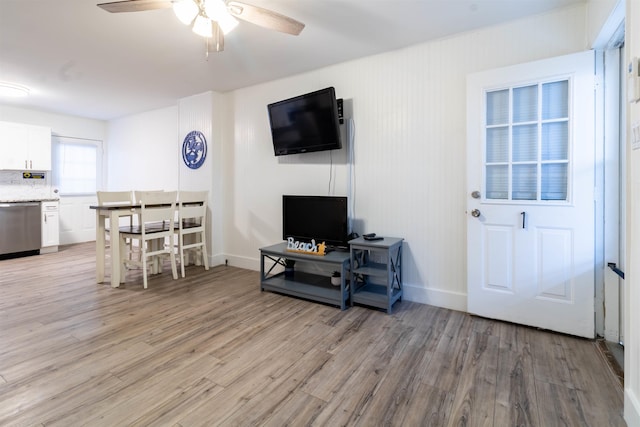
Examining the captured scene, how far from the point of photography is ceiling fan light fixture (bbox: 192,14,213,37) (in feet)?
6.45

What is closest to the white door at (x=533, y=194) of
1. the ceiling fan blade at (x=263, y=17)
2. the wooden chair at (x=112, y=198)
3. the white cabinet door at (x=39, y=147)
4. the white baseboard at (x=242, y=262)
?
the ceiling fan blade at (x=263, y=17)

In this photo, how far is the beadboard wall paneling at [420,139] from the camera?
2.58 metres

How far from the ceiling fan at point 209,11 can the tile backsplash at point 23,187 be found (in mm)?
5003

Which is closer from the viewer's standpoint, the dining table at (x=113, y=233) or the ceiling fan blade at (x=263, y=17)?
the ceiling fan blade at (x=263, y=17)

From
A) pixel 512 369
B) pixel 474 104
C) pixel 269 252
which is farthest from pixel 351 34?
pixel 512 369

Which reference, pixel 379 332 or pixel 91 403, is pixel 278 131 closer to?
pixel 379 332

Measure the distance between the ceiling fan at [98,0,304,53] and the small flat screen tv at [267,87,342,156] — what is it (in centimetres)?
108

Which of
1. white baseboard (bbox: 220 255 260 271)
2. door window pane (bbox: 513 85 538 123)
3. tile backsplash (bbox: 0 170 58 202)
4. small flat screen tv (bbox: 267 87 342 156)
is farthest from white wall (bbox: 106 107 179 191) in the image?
door window pane (bbox: 513 85 538 123)

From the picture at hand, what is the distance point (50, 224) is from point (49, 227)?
0.17 feet

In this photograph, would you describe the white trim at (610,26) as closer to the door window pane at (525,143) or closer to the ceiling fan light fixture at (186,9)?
the door window pane at (525,143)

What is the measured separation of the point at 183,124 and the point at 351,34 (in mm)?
3097

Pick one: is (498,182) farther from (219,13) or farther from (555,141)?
(219,13)

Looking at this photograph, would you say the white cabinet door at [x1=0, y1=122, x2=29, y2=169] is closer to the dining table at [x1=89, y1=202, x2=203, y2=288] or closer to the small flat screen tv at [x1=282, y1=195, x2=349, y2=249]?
the dining table at [x1=89, y1=202, x2=203, y2=288]

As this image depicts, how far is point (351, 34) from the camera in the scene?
2.76 meters
